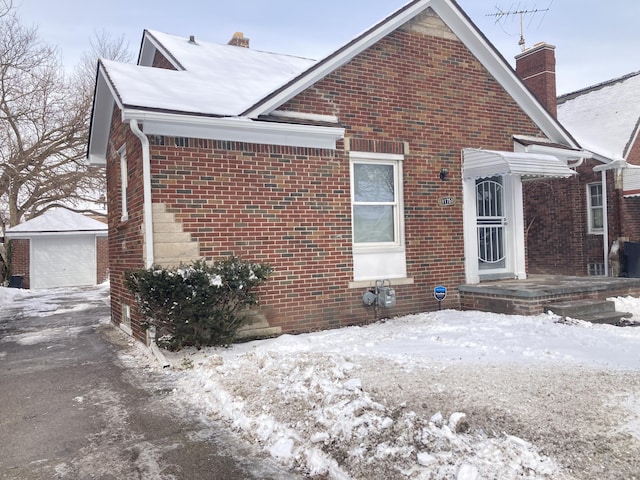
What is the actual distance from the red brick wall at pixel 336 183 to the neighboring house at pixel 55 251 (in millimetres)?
15785

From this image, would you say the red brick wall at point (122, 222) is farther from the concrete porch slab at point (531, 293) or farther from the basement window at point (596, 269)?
the basement window at point (596, 269)

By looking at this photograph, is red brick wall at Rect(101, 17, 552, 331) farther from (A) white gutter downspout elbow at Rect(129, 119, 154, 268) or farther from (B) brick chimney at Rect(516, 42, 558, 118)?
(B) brick chimney at Rect(516, 42, 558, 118)

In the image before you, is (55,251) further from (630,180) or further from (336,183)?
(630,180)

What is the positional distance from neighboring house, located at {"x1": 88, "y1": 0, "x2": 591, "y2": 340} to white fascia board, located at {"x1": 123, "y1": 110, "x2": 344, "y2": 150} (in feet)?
0.07

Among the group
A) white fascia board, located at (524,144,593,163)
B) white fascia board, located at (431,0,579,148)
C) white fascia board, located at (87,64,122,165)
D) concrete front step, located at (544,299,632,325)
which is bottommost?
concrete front step, located at (544,299,632,325)

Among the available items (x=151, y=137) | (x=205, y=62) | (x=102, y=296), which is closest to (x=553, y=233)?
(x=205, y=62)

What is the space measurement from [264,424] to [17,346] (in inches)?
252

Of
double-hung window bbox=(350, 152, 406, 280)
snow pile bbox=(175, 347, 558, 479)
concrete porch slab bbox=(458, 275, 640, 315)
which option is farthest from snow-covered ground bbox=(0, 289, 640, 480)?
double-hung window bbox=(350, 152, 406, 280)

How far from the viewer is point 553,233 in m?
16.3

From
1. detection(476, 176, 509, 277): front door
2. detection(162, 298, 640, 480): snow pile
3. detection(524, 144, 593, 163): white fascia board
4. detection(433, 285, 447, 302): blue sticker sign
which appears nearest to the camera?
detection(162, 298, 640, 480): snow pile

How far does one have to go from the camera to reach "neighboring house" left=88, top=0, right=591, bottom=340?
24.0 feet

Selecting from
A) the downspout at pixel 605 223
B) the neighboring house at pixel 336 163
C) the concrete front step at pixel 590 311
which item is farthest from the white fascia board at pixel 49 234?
the concrete front step at pixel 590 311

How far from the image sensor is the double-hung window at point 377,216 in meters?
8.77

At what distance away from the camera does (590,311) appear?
27.8ft
